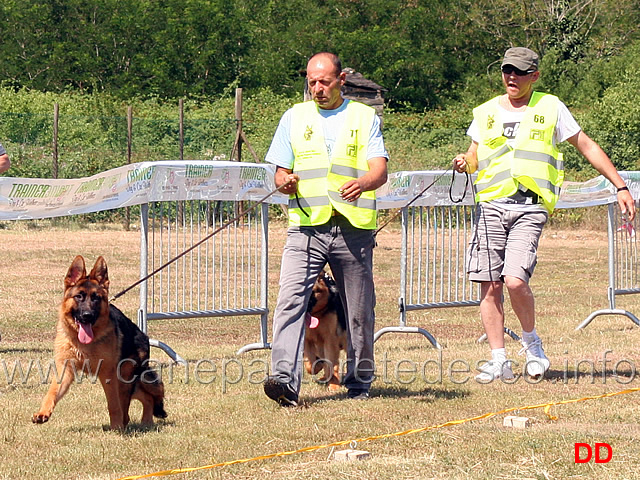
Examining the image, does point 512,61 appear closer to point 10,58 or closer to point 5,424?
point 5,424

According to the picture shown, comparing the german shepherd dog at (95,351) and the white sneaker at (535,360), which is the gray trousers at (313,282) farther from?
the white sneaker at (535,360)

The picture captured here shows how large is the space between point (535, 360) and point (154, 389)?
9.35ft

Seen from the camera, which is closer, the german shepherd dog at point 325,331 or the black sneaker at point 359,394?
the black sneaker at point 359,394

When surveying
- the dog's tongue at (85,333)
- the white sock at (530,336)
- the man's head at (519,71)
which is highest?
the man's head at (519,71)

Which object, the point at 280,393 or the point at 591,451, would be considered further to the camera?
the point at 280,393

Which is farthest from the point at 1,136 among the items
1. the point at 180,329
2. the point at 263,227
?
the point at 263,227

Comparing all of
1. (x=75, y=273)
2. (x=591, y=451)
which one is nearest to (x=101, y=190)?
(x=75, y=273)

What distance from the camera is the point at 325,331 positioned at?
23.5 feet

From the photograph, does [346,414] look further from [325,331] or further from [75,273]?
[75,273]

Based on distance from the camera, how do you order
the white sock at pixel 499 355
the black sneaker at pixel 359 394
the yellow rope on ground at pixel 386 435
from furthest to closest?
the white sock at pixel 499 355 → the black sneaker at pixel 359 394 → the yellow rope on ground at pixel 386 435

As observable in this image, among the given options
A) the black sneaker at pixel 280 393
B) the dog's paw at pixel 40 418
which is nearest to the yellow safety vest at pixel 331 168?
the black sneaker at pixel 280 393

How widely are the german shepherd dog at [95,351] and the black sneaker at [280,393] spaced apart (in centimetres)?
70

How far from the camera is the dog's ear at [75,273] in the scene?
5641mm

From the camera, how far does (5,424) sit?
5621 millimetres
